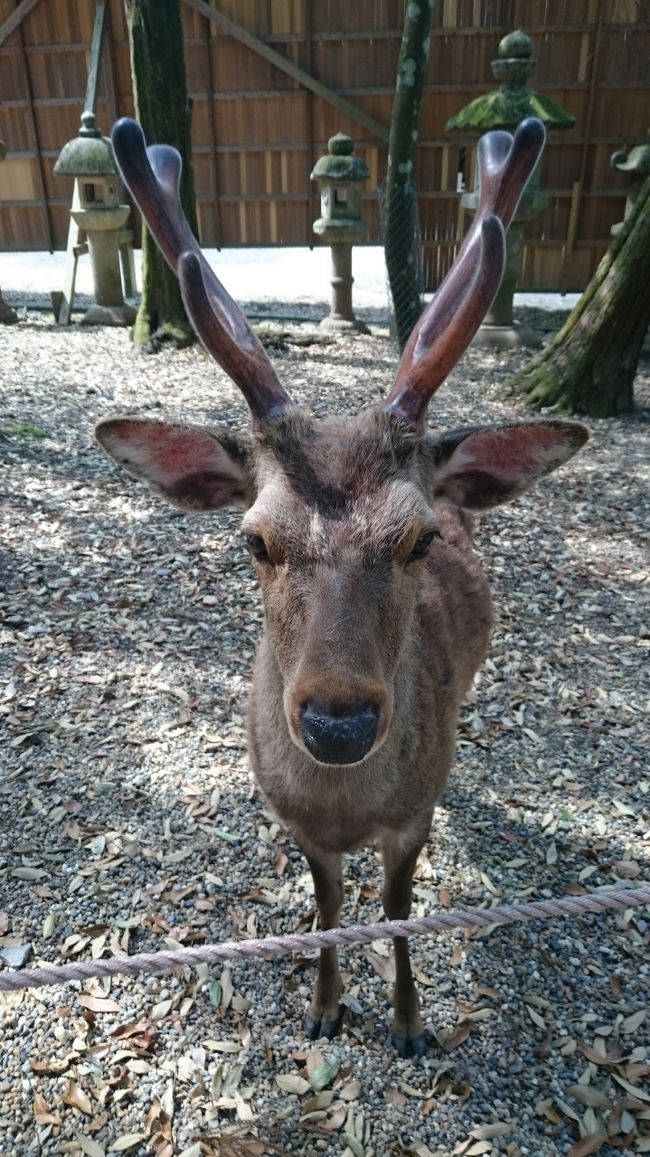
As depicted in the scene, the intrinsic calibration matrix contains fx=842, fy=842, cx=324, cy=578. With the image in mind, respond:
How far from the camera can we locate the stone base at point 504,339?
866 cm

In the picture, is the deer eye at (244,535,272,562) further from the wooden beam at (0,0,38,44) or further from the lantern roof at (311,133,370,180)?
the wooden beam at (0,0,38,44)

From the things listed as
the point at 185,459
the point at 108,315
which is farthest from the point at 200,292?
the point at 108,315

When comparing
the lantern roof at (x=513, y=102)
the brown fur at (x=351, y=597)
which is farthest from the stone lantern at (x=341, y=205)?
the brown fur at (x=351, y=597)

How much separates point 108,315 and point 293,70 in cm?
446

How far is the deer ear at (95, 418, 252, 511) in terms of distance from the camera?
215 centimetres

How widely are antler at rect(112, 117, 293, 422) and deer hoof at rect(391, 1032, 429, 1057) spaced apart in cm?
183

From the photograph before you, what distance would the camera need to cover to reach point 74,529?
500cm

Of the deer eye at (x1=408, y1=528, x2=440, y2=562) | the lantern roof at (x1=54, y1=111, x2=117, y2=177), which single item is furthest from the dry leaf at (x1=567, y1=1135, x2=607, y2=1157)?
the lantern roof at (x1=54, y1=111, x2=117, y2=177)

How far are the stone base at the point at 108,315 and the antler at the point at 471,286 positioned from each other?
7688mm

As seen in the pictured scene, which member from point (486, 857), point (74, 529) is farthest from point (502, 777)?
point (74, 529)

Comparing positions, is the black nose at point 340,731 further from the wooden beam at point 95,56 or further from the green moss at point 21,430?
the wooden beam at point 95,56

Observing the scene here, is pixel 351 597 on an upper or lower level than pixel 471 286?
lower

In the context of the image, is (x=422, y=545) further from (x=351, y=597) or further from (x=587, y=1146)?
(x=587, y=1146)

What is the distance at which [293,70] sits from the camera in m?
11.0
